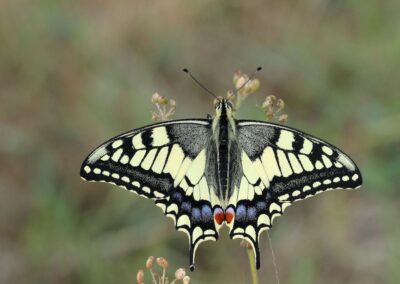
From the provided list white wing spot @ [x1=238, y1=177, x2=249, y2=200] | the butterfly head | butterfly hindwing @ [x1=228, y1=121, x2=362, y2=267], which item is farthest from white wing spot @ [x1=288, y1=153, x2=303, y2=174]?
the butterfly head

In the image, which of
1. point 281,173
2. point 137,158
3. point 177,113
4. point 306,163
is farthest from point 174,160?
point 177,113

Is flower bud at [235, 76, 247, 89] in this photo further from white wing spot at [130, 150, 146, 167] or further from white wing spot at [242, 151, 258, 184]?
white wing spot at [130, 150, 146, 167]

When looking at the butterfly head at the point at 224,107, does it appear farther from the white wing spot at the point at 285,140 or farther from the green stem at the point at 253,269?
the green stem at the point at 253,269

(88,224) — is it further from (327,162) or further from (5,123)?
(327,162)

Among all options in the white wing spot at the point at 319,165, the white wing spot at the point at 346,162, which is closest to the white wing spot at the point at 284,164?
the white wing spot at the point at 319,165

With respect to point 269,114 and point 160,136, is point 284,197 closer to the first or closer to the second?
point 269,114

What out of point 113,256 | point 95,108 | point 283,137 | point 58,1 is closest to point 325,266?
point 113,256

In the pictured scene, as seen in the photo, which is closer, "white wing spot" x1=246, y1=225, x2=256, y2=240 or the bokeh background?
"white wing spot" x1=246, y1=225, x2=256, y2=240
